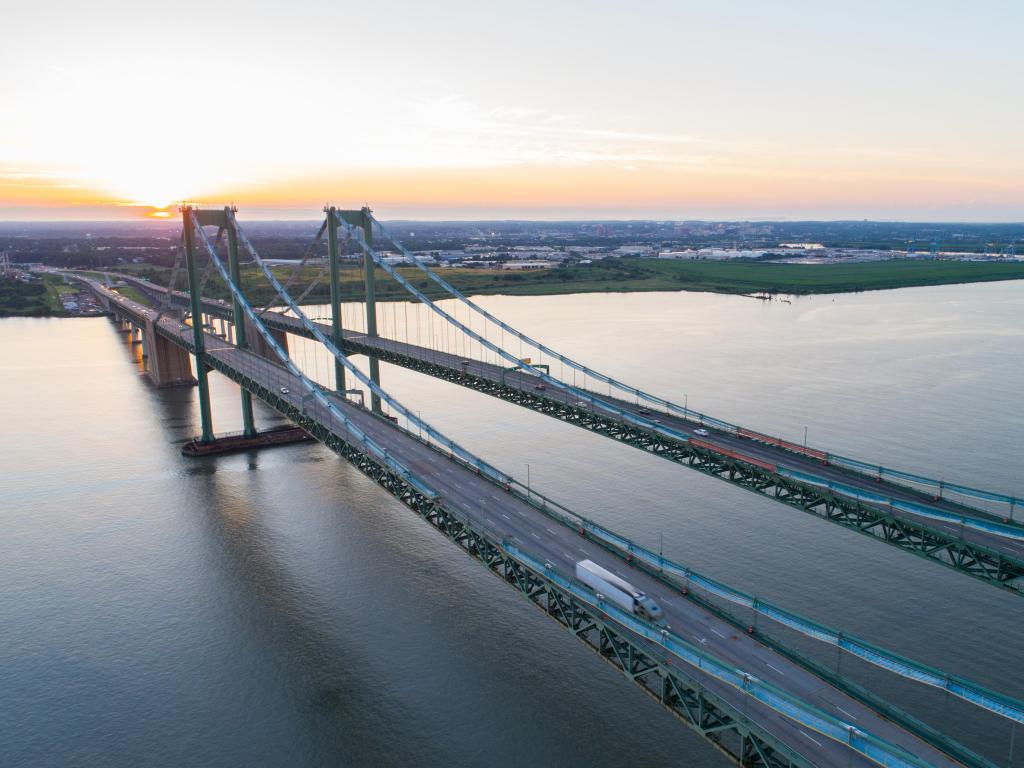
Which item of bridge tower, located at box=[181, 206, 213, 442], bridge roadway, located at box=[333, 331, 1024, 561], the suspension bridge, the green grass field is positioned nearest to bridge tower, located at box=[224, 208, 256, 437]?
the suspension bridge

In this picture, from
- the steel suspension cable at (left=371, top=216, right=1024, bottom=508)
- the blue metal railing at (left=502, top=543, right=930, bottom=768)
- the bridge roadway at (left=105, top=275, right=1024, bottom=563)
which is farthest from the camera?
the steel suspension cable at (left=371, top=216, right=1024, bottom=508)

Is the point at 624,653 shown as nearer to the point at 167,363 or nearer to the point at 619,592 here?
the point at 619,592

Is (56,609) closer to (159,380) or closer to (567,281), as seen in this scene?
(159,380)

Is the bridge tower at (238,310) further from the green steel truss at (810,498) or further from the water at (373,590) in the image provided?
the green steel truss at (810,498)

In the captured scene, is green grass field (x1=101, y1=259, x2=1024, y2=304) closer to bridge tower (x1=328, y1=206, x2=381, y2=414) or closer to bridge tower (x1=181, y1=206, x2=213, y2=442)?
bridge tower (x1=328, y1=206, x2=381, y2=414)

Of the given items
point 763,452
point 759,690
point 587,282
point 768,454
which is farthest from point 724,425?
point 587,282

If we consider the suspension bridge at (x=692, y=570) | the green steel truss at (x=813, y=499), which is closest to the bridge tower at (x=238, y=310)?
the suspension bridge at (x=692, y=570)
